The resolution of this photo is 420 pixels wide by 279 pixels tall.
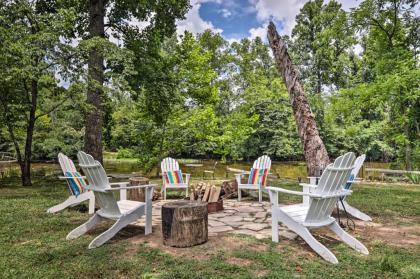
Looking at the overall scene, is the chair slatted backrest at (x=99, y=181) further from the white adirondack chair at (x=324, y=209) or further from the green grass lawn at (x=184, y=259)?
the white adirondack chair at (x=324, y=209)

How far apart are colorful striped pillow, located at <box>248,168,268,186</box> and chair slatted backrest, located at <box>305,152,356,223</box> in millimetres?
2708

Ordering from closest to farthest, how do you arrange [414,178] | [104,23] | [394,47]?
[104,23], [414,178], [394,47]

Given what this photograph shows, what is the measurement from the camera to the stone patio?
3.75 metres

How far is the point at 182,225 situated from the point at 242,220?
4.77ft

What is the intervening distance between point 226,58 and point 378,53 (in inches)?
525

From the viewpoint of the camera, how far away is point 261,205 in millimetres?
5492

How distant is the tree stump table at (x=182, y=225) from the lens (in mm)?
3133

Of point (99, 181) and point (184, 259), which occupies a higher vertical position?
point (99, 181)

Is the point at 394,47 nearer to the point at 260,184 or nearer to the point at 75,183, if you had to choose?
the point at 260,184

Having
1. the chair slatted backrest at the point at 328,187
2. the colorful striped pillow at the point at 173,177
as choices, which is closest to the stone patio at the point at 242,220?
the chair slatted backrest at the point at 328,187

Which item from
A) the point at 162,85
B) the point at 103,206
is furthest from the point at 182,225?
the point at 162,85

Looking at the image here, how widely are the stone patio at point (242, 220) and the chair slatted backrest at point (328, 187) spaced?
0.60 meters

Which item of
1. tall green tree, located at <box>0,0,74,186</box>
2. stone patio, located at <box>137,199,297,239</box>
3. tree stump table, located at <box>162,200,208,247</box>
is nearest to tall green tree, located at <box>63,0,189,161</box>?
tall green tree, located at <box>0,0,74,186</box>

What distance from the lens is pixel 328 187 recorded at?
9.96 feet
